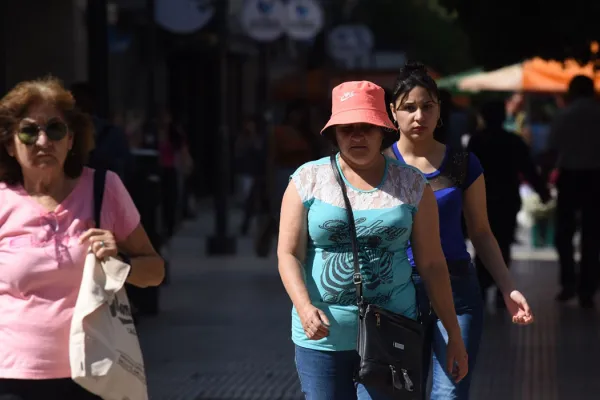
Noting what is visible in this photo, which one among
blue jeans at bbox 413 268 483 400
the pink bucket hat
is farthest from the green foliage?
the pink bucket hat

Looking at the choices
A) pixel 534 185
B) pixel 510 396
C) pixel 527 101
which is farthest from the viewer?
pixel 527 101

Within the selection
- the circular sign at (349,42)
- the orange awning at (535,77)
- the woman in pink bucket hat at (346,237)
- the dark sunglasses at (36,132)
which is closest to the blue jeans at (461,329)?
the woman in pink bucket hat at (346,237)

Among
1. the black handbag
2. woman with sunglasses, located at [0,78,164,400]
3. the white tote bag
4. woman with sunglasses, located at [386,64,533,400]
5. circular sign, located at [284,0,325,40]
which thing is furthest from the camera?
circular sign, located at [284,0,325,40]

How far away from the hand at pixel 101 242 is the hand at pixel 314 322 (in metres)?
0.62

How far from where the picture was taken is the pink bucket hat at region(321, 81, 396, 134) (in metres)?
4.51

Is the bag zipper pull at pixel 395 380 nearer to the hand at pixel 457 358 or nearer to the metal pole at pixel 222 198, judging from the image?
→ the hand at pixel 457 358

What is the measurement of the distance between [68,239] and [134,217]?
278mm

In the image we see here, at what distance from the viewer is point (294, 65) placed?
41781mm

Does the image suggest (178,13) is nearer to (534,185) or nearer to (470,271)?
(534,185)

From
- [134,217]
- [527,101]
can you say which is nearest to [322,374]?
[134,217]

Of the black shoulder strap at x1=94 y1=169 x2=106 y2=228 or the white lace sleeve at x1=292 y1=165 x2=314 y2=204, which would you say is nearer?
the black shoulder strap at x1=94 y1=169 x2=106 y2=228

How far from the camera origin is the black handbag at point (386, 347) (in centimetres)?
445

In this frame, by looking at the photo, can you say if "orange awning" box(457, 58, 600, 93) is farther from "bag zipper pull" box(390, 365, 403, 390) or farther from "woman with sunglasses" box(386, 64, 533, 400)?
"bag zipper pull" box(390, 365, 403, 390)

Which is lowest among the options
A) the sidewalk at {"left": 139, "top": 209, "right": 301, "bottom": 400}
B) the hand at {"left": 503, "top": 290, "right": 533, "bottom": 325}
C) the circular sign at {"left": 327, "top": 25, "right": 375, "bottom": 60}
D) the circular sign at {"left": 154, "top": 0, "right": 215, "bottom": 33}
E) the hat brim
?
the sidewalk at {"left": 139, "top": 209, "right": 301, "bottom": 400}
